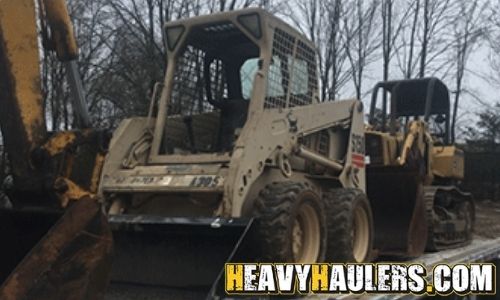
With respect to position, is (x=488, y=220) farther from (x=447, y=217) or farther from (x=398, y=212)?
(x=398, y=212)

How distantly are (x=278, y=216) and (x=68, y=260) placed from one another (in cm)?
215

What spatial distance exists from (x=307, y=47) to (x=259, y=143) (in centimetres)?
183

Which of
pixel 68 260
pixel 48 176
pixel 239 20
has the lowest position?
pixel 68 260

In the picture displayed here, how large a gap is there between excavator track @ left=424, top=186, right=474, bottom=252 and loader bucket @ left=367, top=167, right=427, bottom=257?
20.2 inches

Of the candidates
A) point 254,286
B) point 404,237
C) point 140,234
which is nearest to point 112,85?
point 404,237

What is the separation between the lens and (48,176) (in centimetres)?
356

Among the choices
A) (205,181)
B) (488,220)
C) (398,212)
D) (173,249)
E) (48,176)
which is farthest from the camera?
(488,220)

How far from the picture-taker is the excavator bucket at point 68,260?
10.5 ft

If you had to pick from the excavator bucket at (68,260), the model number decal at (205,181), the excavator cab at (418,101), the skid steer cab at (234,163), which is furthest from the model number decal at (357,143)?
the excavator bucket at (68,260)

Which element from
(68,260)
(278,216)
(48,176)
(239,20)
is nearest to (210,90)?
(239,20)

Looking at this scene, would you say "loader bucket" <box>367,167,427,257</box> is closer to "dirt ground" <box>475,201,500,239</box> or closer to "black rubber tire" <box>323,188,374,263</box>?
"black rubber tire" <box>323,188,374,263</box>

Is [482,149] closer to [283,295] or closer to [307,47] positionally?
[307,47]

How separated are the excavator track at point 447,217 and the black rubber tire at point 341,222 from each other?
263 centimetres

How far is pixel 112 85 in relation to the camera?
19594 millimetres
